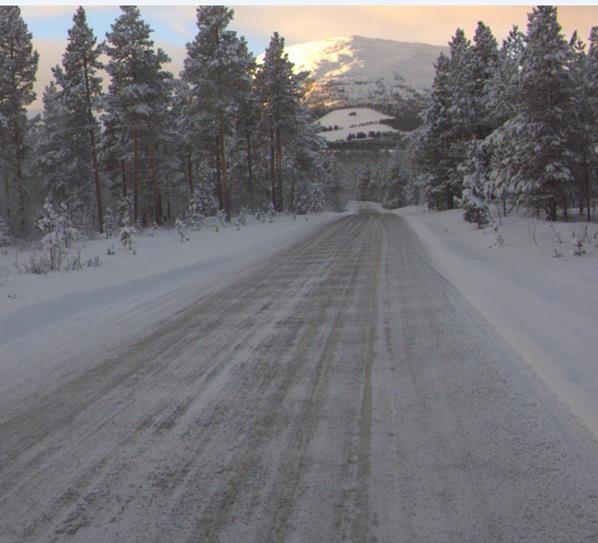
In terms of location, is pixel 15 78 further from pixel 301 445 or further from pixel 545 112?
pixel 301 445

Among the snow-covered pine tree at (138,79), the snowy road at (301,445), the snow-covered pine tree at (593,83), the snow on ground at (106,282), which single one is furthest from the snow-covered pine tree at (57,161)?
the snowy road at (301,445)

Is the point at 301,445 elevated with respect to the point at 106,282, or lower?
lower

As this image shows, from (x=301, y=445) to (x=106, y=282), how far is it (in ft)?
24.9

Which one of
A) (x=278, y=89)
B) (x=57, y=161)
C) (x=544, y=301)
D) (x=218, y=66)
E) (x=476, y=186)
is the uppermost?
(x=278, y=89)

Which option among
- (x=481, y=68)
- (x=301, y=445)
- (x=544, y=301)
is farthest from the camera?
(x=481, y=68)

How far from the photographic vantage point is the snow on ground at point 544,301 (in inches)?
170

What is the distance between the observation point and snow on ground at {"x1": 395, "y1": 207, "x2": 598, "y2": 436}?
431 cm

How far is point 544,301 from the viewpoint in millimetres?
6809

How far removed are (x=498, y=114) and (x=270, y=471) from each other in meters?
27.9

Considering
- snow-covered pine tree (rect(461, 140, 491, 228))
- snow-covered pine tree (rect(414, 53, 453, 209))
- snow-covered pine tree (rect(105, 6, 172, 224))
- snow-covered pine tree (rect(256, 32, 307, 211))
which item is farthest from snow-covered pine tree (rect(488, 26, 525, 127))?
snow-covered pine tree (rect(105, 6, 172, 224))

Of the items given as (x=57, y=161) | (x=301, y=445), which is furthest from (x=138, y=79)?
(x=301, y=445)

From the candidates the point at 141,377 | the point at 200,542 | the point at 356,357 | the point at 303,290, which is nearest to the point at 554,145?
the point at 303,290

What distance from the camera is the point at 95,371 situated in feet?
16.0

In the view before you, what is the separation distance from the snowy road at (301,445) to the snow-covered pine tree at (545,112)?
19.8 metres
